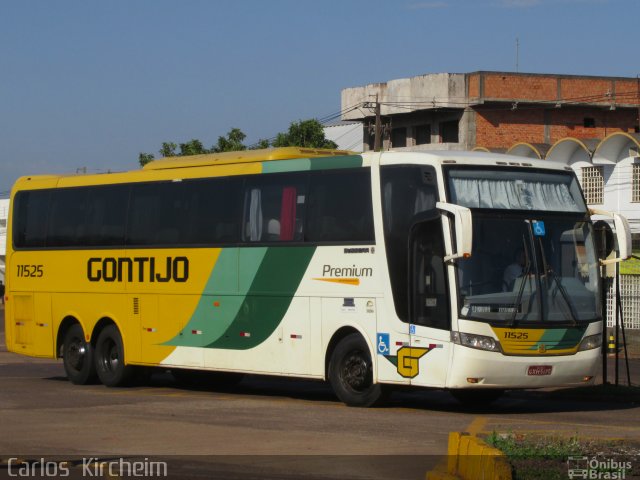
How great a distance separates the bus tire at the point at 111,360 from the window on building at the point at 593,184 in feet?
86.3

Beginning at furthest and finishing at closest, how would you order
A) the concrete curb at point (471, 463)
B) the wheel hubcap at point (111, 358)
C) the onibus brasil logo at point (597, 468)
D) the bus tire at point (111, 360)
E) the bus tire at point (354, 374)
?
the wheel hubcap at point (111, 358), the bus tire at point (111, 360), the bus tire at point (354, 374), the onibus brasil logo at point (597, 468), the concrete curb at point (471, 463)

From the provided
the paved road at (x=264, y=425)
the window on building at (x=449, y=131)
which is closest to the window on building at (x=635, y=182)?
the window on building at (x=449, y=131)

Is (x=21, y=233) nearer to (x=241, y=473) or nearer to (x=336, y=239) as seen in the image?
(x=336, y=239)

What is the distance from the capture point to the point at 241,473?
431 inches

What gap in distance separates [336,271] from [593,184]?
2891 centimetres

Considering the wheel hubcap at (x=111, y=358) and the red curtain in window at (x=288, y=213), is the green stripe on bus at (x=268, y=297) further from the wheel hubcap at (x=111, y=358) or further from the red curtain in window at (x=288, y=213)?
the wheel hubcap at (x=111, y=358)

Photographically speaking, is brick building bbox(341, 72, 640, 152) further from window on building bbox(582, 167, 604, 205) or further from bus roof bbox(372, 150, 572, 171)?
bus roof bbox(372, 150, 572, 171)

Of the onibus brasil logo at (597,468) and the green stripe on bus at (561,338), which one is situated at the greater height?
the green stripe on bus at (561,338)

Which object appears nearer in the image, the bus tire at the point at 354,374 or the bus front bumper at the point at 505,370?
the bus front bumper at the point at 505,370

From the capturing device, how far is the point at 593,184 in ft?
148

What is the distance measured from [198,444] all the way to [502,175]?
6259 mm

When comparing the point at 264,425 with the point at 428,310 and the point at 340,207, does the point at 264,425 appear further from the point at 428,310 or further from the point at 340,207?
the point at 340,207

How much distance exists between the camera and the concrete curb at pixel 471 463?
30.3 ft

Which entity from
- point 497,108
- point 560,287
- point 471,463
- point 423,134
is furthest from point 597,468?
point 423,134
